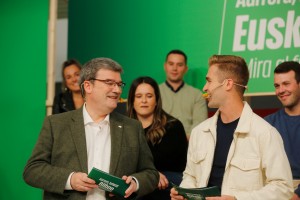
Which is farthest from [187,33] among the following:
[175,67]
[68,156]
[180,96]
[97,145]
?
[68,156]

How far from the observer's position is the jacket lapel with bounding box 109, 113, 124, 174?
3.53 metres

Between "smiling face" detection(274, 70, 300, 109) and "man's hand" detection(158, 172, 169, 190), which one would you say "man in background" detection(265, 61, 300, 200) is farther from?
"man's hand" detection(158, 172, 169, 190)

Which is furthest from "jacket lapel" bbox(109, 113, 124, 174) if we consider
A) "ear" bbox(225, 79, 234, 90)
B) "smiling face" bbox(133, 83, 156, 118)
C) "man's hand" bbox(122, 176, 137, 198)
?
"smiling face" bbox(133, 83, 156, 118)

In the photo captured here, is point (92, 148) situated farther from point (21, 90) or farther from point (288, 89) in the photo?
point (21, 90)

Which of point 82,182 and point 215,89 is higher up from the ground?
point 215,89

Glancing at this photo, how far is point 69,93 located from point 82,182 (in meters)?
2.61

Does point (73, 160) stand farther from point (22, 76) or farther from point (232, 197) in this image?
point (22, 76)

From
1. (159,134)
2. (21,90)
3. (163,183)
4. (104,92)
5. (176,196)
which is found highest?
(104,92)

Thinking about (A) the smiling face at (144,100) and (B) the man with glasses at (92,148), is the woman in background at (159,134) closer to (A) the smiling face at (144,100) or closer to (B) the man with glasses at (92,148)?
(A) the smiling face at (144,100)

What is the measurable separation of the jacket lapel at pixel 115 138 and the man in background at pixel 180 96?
212 cm

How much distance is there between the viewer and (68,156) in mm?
3512

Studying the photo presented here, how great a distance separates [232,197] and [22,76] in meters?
3.60

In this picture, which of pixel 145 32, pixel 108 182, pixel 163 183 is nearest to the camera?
pixel 108 182

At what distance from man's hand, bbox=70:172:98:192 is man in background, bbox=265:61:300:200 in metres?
1.74
